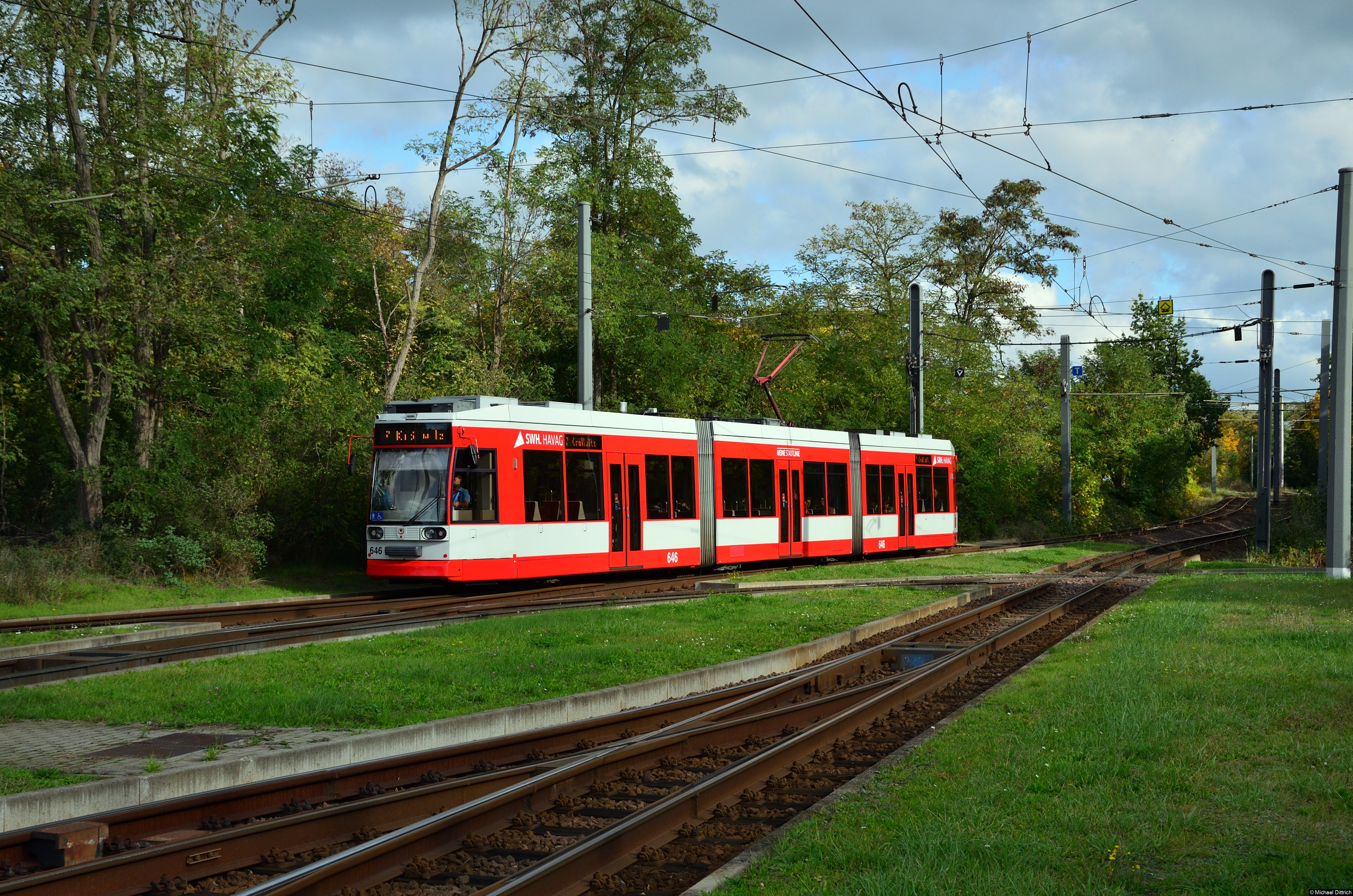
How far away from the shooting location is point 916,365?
35.8 meters

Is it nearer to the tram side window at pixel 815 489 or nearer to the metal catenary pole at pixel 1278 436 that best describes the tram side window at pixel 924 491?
the tram side window at pixel 815 489

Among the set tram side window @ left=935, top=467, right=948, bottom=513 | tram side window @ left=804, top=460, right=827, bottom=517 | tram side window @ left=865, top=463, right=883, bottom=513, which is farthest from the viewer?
tram side window @ left=935, top=467, right=948, bottom=513

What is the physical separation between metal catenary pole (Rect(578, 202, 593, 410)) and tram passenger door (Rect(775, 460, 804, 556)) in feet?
16.1

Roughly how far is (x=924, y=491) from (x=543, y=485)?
15.4m

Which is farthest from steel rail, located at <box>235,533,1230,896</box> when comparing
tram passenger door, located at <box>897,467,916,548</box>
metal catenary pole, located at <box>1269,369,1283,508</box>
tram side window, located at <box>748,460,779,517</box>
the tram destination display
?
metal catenary pole, located at <box>1269,369,1283,508</box>

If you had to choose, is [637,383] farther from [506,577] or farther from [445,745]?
[445,745]

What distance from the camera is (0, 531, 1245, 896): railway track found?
5.61m

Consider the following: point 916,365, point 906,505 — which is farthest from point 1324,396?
point 906,505

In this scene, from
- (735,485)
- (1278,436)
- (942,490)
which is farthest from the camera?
(1278,436)

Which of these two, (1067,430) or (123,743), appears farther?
(1067,430)

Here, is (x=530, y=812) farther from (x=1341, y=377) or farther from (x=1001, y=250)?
(x=1001, y=250)

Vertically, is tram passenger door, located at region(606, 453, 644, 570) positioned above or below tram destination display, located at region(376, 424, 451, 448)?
below

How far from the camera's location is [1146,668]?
36.4 feet

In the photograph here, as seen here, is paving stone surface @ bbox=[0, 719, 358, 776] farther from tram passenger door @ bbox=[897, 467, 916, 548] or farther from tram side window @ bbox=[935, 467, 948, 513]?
tram side window @ bbox=[935, 467, 948, 513]
